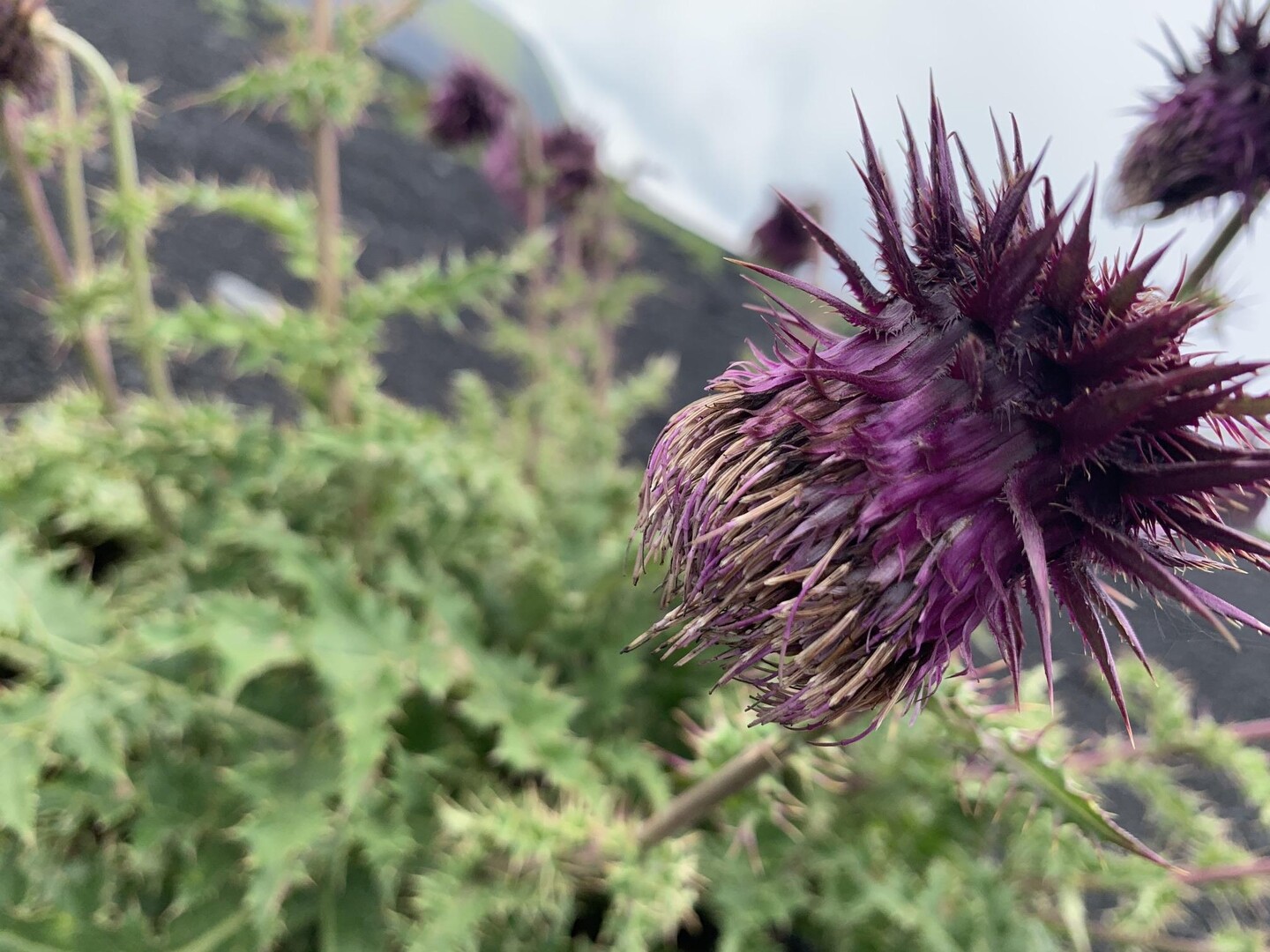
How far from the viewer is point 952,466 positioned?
0.82 meters

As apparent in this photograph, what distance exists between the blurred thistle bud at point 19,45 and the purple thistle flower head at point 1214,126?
2374 mm

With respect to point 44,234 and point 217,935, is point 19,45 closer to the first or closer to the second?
point 44,234

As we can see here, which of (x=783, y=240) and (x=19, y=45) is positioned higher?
(x=783, y=240)

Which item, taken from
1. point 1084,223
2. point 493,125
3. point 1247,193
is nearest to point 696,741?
point 1084,223

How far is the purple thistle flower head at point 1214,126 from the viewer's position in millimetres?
1373

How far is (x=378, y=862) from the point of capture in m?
1.89

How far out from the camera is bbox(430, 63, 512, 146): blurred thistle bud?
10.9 ft

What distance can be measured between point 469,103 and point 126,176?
1.60 meters

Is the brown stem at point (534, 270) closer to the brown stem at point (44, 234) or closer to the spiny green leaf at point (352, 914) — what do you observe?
the brown stem at point (44, 234)

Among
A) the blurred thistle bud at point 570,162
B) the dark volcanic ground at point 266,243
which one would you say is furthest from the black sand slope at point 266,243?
the blurred thistle bud at point 570,162

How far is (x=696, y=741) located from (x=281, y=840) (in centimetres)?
99

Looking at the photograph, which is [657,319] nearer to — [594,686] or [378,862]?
[594,686]

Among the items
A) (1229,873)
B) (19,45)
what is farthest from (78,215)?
(1229,873)

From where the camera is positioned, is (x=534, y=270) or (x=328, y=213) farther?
(x=534, y=270)
